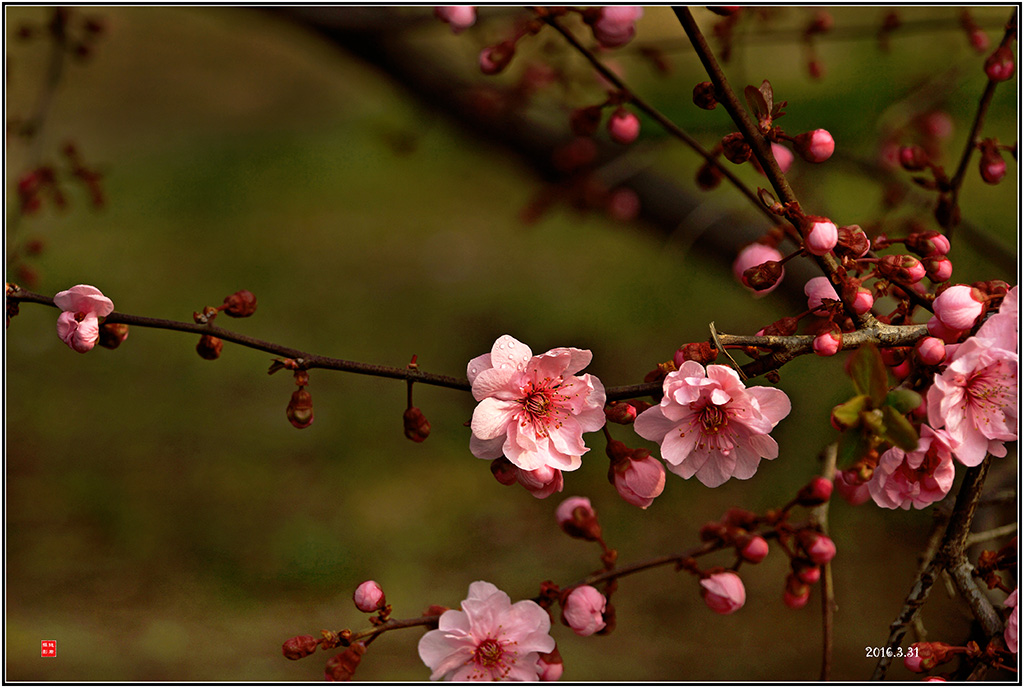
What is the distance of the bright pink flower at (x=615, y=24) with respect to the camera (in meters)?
1.15

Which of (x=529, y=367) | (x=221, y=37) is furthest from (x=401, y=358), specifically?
(x=221, y=37)

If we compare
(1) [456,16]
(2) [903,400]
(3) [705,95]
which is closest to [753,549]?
(2) [903,400]

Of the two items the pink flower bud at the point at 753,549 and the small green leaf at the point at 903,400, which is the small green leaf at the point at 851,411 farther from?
the pink flower bud at the point at 753,549

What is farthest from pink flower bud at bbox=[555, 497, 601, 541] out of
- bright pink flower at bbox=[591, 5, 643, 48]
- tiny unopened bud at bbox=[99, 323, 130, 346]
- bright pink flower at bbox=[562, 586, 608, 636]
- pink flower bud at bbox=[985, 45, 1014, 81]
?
pink flower bud at bbox=[985, 45, 1014, 81]

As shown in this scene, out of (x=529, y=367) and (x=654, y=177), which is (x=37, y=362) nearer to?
(x=654, y=177)

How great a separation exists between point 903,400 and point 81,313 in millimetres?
862

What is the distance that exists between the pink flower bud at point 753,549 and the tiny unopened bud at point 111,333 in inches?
29.8

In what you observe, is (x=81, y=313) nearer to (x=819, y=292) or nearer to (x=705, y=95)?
(x=705, y=95)

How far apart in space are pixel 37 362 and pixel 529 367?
3096mm

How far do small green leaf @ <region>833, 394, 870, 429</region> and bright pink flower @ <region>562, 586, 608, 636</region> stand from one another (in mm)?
382

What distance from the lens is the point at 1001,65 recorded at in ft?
3.49

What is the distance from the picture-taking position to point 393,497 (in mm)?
2730

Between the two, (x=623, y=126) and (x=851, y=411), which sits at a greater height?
(x=623, y=126)

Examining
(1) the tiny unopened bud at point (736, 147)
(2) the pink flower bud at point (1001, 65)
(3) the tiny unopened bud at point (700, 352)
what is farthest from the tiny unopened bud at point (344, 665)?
(2) the pink flower bud at point (1001, 65)
